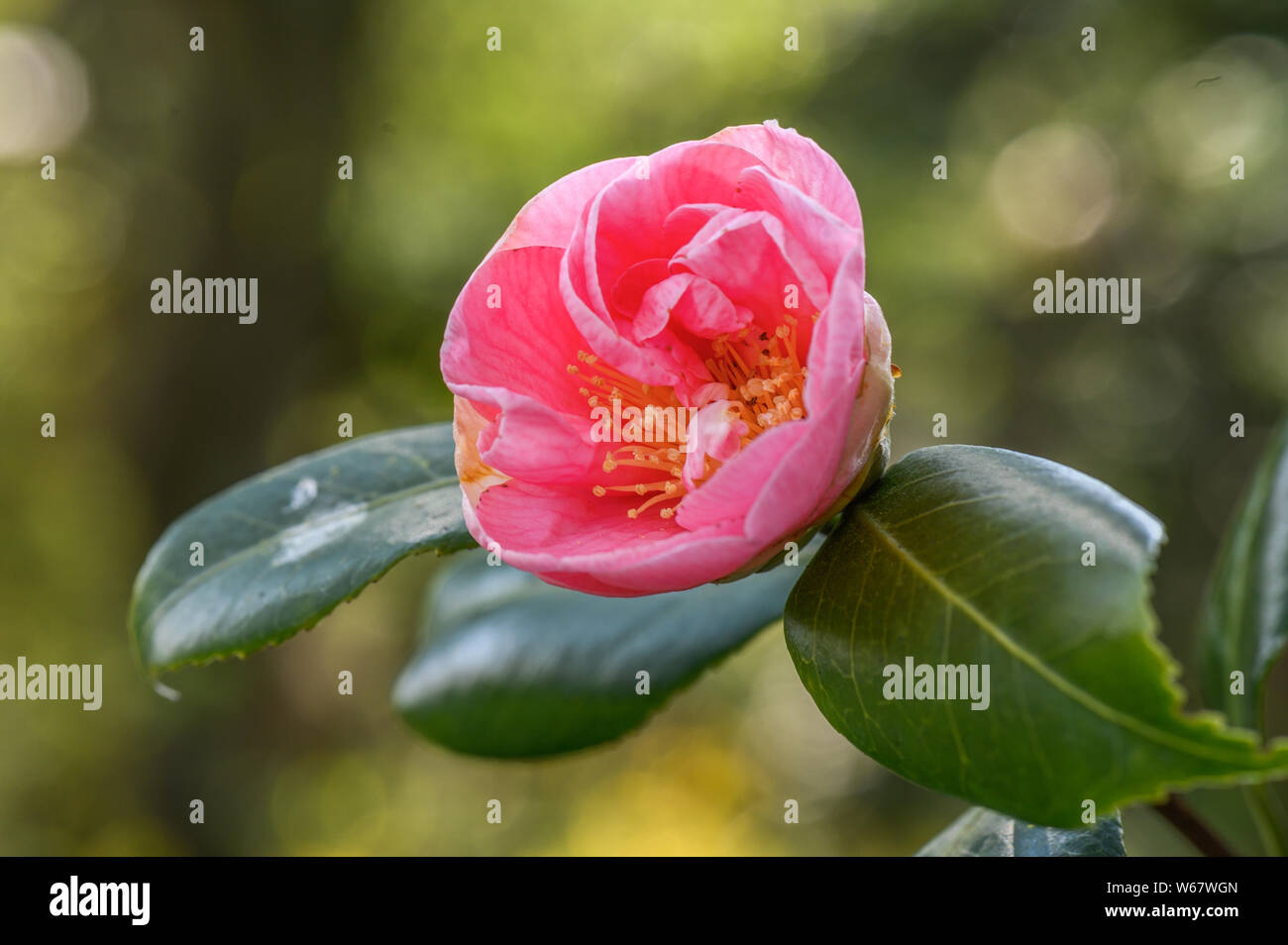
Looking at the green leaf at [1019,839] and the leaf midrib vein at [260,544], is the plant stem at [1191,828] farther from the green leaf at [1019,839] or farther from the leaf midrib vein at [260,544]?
the leaf midrib vein at [260,544]

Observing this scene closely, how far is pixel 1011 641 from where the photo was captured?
1.94ft

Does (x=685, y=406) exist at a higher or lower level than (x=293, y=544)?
higher

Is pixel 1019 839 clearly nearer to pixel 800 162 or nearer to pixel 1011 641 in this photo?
pixel 1011 641

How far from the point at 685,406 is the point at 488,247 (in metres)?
4.92

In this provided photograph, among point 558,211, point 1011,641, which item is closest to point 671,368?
point 558,211

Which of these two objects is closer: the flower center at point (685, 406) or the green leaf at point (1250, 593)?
the flower center at point (685, 406)

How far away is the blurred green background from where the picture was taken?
5277 millimetres

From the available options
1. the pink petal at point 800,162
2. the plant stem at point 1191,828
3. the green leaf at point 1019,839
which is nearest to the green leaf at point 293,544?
the pink petal at point 800,162

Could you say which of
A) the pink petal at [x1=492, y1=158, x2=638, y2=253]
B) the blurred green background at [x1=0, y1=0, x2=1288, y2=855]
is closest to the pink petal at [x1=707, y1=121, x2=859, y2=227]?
the pink petal at [x1=492, y1=158, x2=638, y2=253]

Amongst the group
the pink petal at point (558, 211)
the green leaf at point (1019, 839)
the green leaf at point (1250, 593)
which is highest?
the pink petal at point (558, 211)

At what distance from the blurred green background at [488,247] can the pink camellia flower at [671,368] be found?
4.42m

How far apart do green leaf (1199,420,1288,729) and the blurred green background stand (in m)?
3.91

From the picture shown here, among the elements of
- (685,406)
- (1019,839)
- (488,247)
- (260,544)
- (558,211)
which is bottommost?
(1019,839)

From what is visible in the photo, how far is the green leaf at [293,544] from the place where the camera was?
90cm
